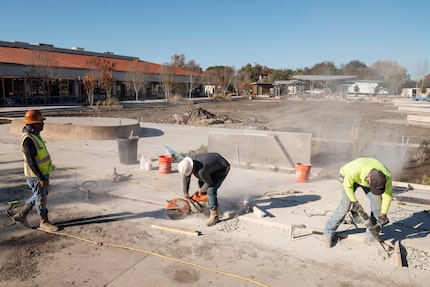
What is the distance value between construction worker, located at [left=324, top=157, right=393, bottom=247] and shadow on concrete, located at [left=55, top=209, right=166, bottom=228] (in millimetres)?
2869

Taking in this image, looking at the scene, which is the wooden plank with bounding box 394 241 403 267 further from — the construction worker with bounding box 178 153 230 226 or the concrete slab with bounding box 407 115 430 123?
the concrete slab with bounding box 407 115 430 123

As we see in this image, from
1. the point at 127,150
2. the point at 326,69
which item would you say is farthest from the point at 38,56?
the point at 326,69

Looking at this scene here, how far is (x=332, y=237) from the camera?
16.2 ft

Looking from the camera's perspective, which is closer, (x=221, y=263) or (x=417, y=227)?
(x=221, y=263)

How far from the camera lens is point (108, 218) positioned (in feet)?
19.0

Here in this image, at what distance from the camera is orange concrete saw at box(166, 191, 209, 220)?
5590 mm

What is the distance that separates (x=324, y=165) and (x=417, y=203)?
3265 mm

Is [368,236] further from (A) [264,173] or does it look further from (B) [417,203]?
(A) [264,173]

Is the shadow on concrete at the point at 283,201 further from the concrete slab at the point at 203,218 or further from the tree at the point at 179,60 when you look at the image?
the tree at the point at 179,60

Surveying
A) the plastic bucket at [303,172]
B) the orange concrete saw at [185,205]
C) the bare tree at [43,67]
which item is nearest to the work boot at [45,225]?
the orange concrete saw at [185,205]

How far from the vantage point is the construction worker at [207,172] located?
5.06m

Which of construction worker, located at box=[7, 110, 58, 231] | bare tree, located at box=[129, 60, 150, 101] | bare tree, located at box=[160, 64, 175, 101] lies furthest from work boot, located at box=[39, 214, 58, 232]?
bare tree, located at box=[160, 64, 175, 101]

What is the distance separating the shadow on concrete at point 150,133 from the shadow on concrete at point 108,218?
29.5ft

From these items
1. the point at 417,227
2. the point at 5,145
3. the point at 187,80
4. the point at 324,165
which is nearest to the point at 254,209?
the point at 417,227
